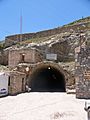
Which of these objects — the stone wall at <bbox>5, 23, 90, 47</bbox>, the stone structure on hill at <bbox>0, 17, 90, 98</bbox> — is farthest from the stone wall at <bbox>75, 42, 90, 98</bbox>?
the stone wall at <bbox>5, 23, 90, 47</bbox>

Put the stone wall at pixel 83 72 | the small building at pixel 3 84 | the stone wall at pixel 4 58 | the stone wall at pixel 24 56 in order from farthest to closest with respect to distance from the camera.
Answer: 1. the stone wall at pixel 4 58
2. the stone wall at pixel 24 56
3. the small building at pixel 3 84
4. the stone wall at pixel 83 72

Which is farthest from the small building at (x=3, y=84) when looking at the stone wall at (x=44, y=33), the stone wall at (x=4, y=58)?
the stone wall at (x=44, y=33)

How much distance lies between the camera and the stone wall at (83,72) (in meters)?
12.3

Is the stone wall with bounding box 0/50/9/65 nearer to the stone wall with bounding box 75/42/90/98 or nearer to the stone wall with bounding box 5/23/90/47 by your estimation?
the stone wall with bounding box 5/23/90/47

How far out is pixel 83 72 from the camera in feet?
41.1

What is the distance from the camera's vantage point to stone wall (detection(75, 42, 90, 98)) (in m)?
12.3

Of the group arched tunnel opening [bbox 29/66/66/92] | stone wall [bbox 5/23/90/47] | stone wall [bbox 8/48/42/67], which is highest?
stone wall [bbox 5/23/90/47]

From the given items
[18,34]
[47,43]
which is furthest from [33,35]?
[47,43]

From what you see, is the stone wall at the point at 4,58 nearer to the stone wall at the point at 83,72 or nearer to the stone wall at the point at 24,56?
the stone wall at the point at 24,56

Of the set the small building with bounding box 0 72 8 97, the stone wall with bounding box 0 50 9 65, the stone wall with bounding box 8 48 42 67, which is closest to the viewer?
the small building with bounding box 0 72 8 97

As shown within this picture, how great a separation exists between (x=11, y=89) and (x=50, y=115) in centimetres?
754

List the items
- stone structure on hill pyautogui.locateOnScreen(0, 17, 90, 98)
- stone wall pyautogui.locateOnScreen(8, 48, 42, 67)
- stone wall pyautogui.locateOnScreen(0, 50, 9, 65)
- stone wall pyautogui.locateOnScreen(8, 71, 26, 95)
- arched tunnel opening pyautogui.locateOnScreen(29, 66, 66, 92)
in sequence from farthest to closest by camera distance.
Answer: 1. stone wall pyautogui.locateOnScreen(0, 50, 9, 65)
2. arched tunnel opening pyautogui.locateOnScreen(29, 66, 66, 92)
3. stone wall pyautogui.locateOnScreen(8, 48, 42, 67)
4. stone wall pyautogui.locateOnScreen(8, 71, 26, 95)
5. stone structure on hill pyautogui.locateOnScreen(0, 17, 90, 98)

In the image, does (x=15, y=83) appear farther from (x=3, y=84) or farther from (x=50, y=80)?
(x=50, y=80)

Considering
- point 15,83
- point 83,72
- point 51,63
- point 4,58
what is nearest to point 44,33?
point 4,58
